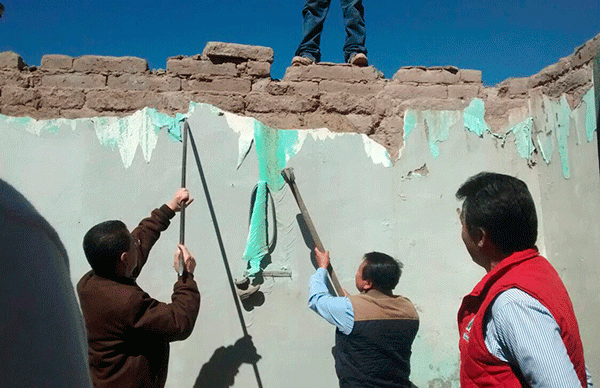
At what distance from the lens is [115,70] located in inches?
127

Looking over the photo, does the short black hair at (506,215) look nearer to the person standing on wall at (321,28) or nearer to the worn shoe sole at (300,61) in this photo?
the worn shoe sole at (300,61)

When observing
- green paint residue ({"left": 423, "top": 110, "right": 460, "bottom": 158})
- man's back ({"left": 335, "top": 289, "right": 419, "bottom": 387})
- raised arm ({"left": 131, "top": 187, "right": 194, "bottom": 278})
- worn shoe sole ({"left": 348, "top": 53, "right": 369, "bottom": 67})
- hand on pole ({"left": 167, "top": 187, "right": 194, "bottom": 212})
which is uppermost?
worn shoe sole ({"left": 348, "top": 53, "right": 369, "bottom": 67})

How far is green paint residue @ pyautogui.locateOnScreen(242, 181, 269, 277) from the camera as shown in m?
3.11

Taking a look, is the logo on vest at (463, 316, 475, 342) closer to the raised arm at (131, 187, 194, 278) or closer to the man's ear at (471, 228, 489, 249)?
the man's ear at (471, 228, 489, 249)

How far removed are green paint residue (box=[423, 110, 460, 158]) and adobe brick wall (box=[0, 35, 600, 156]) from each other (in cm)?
6

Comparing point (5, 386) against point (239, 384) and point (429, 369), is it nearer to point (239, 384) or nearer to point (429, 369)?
point (239, 384)

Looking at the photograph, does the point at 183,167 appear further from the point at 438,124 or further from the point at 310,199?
the point at 438,124

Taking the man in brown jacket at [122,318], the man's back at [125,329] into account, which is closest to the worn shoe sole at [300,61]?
the man in brown jacket at [122,318]

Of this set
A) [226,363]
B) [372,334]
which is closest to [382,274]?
[372,334]

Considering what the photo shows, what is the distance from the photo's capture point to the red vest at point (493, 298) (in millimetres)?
1318

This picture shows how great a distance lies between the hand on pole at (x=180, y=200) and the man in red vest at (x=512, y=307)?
1737mm

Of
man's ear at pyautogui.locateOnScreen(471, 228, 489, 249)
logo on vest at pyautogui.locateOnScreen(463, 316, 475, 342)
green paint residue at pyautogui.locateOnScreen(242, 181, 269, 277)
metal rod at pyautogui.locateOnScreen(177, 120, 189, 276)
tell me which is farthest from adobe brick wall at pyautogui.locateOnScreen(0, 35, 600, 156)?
logo on vest at pyautogui.locateOnScreen(463, 316, 475, 342)

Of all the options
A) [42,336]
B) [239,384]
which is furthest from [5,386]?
[239,384]

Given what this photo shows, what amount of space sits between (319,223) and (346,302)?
0.95m
